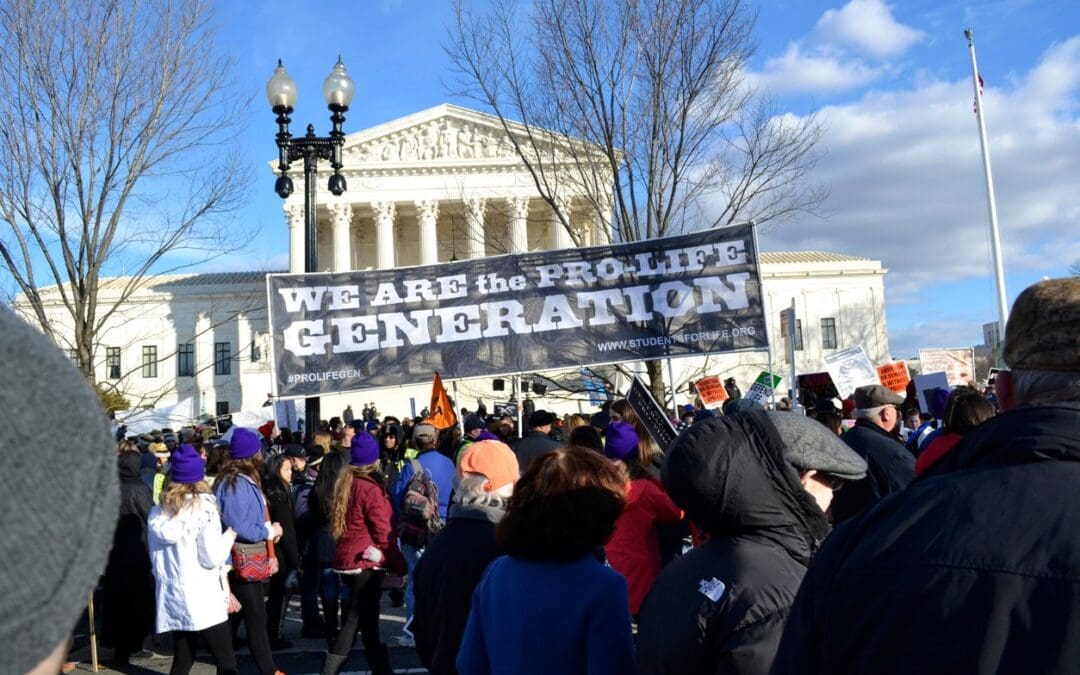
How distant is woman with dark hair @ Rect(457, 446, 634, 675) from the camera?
8.32 feet

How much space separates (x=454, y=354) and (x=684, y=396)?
28179 mm

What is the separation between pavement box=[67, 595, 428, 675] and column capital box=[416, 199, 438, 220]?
4560 cm

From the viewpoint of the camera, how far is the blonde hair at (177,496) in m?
5.57

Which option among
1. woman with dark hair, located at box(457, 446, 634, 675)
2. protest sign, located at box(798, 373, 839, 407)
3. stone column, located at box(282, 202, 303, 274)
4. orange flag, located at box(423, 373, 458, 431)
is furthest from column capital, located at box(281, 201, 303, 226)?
woman with dark hair, located at box(457, 446, 634, 675)

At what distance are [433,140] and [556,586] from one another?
177 feet

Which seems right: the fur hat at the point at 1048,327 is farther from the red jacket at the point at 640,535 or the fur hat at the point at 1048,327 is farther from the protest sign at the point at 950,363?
the protest sign at the point at 950,363

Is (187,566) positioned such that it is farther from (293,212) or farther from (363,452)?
(293,212)

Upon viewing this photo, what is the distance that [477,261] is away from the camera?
10.2m

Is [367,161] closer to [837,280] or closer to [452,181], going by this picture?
[452,181]

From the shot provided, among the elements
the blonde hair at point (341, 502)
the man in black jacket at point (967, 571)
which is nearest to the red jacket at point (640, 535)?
the blonde hair at point (341, 502)

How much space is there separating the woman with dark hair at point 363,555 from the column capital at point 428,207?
157 feet

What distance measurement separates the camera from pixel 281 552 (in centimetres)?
793

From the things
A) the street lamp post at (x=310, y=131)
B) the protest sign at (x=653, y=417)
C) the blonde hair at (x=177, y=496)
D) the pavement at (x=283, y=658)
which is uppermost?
the street lamp post at (x=310, y=131)

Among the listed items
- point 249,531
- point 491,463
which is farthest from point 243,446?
point 491,463
